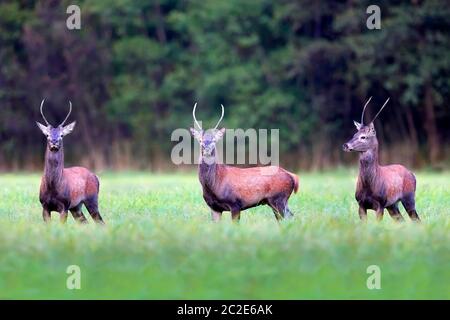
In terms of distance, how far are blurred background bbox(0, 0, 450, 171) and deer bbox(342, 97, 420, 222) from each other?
57.8ft

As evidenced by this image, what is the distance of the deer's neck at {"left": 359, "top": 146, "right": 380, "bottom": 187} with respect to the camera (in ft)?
38.6

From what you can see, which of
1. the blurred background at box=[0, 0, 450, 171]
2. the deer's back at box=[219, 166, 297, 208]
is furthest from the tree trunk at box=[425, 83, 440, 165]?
the deer's back at box=[219, 166, 297, 208]

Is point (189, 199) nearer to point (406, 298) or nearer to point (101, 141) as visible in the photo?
point (406, 298)

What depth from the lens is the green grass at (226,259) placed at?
760cm

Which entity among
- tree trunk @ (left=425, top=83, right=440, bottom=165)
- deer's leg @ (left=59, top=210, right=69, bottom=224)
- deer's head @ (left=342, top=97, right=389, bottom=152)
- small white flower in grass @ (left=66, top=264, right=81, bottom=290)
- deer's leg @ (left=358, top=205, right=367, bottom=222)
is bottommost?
small white flower in grass @ (left=66, top=264, right=81, bottom=290)

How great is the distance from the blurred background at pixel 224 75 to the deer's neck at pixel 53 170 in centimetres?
1862

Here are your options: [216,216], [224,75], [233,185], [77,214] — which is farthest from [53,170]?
[224,75]

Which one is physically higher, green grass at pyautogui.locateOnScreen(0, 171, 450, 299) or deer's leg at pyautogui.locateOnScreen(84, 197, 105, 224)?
deer's leg at pyautogui.locateOnScreen(84, 197, 105, 224)

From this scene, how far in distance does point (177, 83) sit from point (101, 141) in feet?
10.8

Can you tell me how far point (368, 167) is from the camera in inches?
467

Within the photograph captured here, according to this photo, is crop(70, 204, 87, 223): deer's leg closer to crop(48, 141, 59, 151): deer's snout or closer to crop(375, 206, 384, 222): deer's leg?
crop(48, 141, 59, 151): deer's snout

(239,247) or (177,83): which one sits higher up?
(177,83)

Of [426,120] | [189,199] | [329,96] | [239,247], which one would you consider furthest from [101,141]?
[239,247]

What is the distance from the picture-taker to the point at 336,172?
28.4 m
